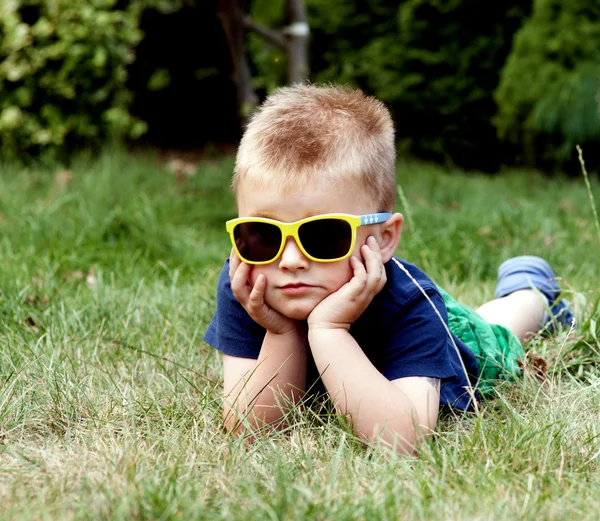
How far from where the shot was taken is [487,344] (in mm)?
2613

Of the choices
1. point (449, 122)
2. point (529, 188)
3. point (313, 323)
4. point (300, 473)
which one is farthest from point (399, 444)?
point (449, 122)

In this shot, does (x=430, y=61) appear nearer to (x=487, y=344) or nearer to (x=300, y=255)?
(x=487, y=344)

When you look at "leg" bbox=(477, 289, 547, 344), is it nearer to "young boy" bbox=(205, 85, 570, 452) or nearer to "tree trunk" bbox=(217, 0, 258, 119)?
"young boy" bbox=(205, 85, 570, 452)

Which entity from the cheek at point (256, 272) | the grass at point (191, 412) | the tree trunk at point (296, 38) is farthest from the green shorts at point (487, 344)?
the tree trunk at point (296, 38)

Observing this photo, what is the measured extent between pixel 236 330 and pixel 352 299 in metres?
0.41

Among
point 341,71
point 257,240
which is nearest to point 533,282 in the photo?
point 257,240

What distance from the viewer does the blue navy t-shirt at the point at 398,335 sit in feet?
6.97

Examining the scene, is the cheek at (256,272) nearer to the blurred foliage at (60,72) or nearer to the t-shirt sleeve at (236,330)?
the t-shirt sleeve at (236,330)

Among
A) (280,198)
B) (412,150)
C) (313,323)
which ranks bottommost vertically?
(412,150)

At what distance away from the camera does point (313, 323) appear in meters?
2.08

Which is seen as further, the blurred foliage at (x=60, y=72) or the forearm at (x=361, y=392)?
the blurred foliage at (x=60, y=72)

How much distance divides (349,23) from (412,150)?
59.1 inches

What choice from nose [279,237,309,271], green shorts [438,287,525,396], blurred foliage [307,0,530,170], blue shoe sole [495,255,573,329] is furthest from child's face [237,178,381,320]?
blurred foliage [307,0,530,170]

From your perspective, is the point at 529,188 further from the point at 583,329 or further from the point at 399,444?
the point at 399,444
